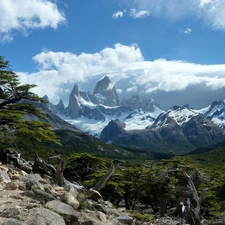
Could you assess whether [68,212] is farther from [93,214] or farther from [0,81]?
[0,81]

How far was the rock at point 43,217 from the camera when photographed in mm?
12508

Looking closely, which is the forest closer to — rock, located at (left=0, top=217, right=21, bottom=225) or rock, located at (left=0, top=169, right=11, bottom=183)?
rock, located at (left=0, top=169, right=11, bottom=183)

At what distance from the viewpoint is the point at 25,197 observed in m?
15.8

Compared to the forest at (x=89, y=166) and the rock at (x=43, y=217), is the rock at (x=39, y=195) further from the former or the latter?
the forest at (x=89, y=166)

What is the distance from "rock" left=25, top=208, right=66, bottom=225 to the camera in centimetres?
1251

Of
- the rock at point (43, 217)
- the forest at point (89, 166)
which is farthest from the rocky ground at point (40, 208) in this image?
the forest at point (89, 166)

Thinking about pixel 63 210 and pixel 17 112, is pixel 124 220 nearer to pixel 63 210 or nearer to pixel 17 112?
pixel 63 210

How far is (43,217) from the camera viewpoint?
42.4 ft

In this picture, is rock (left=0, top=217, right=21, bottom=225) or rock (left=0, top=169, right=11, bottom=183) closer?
rock (left=0, top=217, right=21, bottom=225)

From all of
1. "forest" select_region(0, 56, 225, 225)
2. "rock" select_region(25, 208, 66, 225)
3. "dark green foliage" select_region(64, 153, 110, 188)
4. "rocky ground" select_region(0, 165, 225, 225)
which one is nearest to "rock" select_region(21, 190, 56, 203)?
"rocky ground" select_region(0, 165, 225, 225)

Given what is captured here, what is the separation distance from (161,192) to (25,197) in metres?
31.7

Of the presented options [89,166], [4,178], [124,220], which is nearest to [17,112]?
[4,178]

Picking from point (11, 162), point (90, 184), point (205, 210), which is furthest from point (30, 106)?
point (205, 210)

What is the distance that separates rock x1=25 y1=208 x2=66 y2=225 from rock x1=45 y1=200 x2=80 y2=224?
833 millimetres
